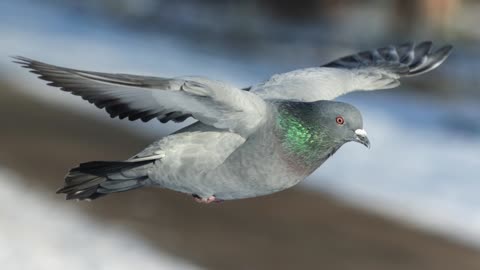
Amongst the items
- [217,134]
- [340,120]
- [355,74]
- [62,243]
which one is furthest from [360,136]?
[62,243]

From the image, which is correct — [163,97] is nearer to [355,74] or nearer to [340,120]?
[340,120]

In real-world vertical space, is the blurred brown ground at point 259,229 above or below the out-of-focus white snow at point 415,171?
below

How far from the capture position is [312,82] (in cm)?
462

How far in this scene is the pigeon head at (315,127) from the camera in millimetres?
3600

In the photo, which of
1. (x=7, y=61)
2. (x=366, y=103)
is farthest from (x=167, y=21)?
(x=366, y=103)

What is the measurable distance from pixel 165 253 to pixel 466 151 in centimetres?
470

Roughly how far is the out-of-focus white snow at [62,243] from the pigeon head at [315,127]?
5.17 metres

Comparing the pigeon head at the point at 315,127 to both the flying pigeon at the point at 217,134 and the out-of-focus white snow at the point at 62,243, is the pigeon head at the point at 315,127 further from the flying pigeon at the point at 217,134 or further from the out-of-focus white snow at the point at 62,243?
the out-of-focus white snow at the point at 62,243

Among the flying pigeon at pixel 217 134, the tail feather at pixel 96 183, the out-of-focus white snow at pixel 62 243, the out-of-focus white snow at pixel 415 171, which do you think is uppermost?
the flying pigeon at pixel 217 134

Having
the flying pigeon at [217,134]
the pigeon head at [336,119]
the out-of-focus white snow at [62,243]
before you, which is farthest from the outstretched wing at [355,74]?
the out-of-focus white snow at [62,243]

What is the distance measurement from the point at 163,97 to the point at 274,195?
6.97m

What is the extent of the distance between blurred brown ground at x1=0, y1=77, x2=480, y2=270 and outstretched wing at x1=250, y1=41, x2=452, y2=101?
133 inches

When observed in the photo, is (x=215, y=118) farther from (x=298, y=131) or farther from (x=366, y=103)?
(x=366, y=103)

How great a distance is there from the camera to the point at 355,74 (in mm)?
5082
